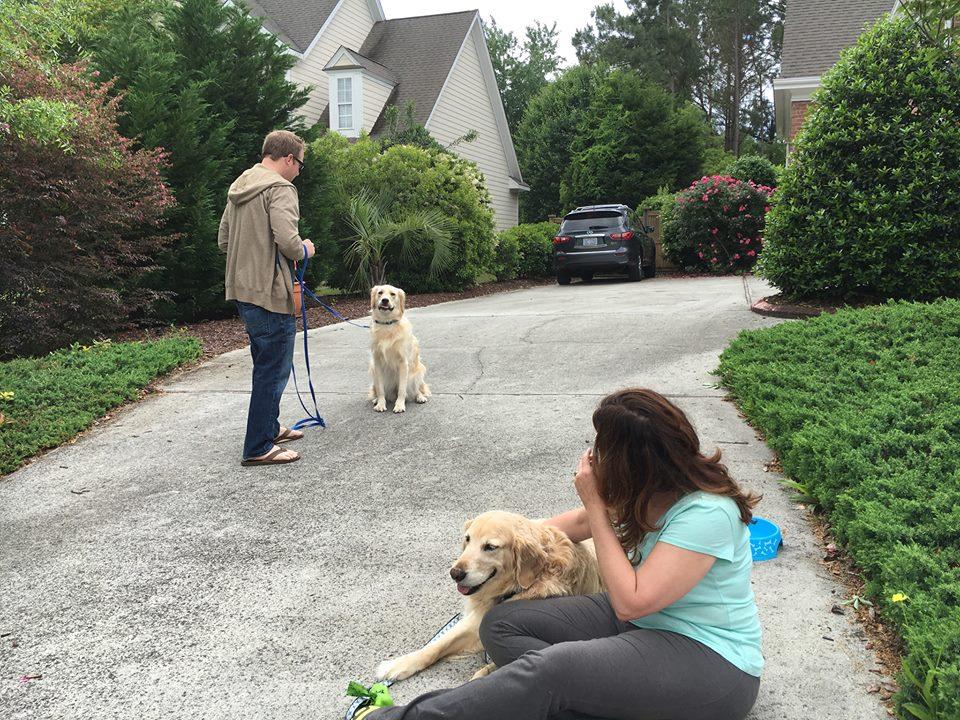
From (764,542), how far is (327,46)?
914 inches

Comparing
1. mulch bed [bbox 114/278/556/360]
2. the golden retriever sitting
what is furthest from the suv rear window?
the golden retriever sitting

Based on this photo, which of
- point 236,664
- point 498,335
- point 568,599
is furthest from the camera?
point 498,335

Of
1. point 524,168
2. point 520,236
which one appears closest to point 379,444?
point 520,236

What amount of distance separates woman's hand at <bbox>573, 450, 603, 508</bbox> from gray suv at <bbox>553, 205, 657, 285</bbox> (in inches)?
649

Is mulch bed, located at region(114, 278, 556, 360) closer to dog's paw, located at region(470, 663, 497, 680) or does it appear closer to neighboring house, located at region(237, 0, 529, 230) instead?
dog's paw, located at region(470, 663, 497, 680)

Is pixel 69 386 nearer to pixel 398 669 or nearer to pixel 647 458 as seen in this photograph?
pixel 398 669

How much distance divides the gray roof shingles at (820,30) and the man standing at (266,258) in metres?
16.7

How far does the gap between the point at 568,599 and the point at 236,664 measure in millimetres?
1378

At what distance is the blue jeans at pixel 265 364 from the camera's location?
5184 mm

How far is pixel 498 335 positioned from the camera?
10.0m

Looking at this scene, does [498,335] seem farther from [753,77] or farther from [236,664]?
[753,77]

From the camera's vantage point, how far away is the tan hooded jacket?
5086 mm

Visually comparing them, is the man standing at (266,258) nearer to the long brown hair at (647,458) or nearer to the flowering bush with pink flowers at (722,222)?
the long brown hair at (647,458)

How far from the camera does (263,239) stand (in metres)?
5.13
